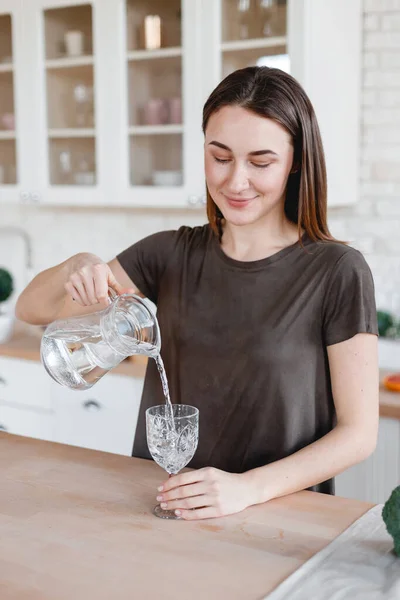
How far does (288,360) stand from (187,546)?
473 millimetres

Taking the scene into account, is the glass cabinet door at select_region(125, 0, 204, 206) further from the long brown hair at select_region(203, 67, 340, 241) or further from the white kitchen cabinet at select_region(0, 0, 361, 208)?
the long brown hair at select_region(203, 67, 340, 241)

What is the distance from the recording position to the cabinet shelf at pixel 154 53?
2.79m

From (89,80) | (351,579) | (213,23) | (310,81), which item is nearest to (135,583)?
(351,579)

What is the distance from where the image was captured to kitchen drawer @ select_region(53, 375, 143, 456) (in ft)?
9.19

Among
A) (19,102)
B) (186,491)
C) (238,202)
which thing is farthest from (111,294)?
(19,102)

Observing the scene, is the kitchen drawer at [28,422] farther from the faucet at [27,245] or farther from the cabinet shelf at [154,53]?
the cabinet shelf at [154,53]

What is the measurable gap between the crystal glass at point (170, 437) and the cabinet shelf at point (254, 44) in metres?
1.63

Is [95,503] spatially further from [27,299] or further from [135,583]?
[27,299]

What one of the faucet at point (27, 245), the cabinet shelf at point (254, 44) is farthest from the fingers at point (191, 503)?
the faucet at point (27, 245)

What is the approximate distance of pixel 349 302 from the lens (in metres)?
1.46

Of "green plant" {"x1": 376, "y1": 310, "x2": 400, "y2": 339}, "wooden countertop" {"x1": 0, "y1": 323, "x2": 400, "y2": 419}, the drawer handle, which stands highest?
"green plant" {"x1": 376, "y1": 310, "x2": 400, "y2": 339}

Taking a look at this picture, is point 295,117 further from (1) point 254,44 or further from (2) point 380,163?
(2) point 380,163

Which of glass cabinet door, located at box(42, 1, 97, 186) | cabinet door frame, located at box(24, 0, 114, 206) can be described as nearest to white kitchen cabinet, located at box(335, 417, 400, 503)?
cabinet door frame, located at box(24, 0, 114, 206)

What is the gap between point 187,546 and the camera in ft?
3.75
